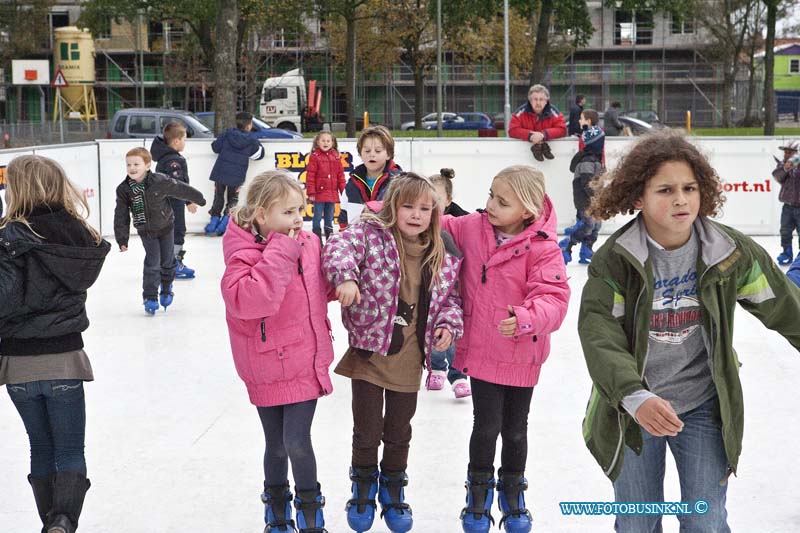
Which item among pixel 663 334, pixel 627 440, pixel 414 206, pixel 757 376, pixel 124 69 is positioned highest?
pixel 124 69

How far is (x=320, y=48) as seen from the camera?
179 feet

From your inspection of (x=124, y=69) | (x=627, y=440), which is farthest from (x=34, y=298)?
(x=124, y=69)

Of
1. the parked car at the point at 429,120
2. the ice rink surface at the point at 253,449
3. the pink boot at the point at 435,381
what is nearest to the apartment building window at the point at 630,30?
the parked car at the point at 429,120

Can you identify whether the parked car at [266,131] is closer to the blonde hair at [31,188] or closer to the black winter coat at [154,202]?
the black winter coat at [154,202]

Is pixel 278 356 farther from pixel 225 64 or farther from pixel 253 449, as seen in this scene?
pixel 225 64

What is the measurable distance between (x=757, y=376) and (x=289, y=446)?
3.93 meters

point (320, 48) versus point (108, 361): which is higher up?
point (320, 48)

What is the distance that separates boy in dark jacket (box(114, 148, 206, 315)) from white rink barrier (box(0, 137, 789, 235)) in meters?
5.12

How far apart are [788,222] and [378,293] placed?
27.7ft

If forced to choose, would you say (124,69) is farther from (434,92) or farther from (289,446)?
(289,446)

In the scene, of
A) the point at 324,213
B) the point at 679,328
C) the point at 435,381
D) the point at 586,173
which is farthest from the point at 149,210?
the point at 679,328

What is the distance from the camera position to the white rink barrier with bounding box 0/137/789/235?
1434 cm

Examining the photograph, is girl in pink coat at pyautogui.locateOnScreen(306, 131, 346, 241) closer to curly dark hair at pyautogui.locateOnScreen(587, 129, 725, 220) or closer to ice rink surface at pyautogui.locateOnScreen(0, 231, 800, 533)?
ice rink surface at pyautogui.locateOnScreen(0, 231, 800, 533)

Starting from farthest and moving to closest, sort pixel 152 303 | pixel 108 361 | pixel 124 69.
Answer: pixel 124 69 < pixel 152 303 < pixel 108 361
